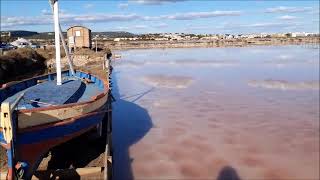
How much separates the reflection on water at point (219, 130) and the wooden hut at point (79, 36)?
87.1 ft

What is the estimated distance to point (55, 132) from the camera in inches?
429

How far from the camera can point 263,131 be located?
16688mm

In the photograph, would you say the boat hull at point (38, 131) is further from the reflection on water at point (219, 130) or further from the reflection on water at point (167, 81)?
the reflection on water at point (167, 81)

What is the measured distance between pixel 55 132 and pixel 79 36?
4668cm

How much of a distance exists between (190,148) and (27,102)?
6138 millimetres

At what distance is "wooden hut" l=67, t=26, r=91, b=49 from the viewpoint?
54.2 metres

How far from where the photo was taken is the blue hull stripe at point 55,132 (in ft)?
32.7

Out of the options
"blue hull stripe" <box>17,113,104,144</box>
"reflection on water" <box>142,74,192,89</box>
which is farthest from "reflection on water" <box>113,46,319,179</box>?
"blue hull stripe" <box>17,113,104,144</box>

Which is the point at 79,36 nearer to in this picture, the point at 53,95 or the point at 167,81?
the point at 167,81

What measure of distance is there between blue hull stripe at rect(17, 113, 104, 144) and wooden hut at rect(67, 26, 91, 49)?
42571 millimetres

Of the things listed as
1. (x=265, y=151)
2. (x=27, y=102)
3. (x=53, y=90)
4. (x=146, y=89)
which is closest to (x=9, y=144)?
(x=27, y=102)

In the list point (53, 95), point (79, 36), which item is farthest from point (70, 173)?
point (79, 36)

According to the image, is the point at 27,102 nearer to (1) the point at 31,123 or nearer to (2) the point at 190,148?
(1) the point at 31,123

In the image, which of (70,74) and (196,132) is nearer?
(196,132)
